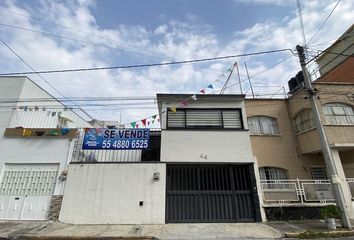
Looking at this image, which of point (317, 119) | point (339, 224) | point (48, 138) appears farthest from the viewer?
point (48, 138)

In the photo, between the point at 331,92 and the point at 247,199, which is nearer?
the point at 247,199

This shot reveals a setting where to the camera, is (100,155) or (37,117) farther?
(37,117)

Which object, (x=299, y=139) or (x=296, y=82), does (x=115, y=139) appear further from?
(x=296, y=82)

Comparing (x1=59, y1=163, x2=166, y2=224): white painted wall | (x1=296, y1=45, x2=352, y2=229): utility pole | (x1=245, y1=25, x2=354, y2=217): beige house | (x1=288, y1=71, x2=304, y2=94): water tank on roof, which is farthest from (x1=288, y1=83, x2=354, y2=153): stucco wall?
(x1=59, y1=163, x2=166, y2=224): white painted wall

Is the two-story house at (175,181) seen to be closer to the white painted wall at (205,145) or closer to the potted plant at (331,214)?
the white painted wall at (205,145)

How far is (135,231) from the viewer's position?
763 cm

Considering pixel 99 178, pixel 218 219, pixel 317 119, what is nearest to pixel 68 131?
pixel 99 178

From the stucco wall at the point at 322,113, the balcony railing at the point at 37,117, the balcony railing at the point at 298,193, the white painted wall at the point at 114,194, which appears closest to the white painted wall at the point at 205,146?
the white painted wall at the point at 114,194

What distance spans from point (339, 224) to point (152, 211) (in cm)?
738

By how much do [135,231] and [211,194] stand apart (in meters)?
3.64

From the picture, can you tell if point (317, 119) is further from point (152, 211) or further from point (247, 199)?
point (152, 211)

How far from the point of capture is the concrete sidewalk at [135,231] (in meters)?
6.93

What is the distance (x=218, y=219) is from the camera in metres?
9.08

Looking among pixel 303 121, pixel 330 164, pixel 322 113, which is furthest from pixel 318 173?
pixel 330 164
